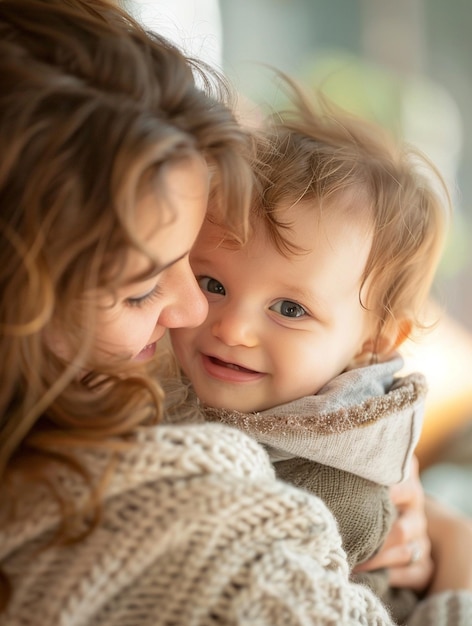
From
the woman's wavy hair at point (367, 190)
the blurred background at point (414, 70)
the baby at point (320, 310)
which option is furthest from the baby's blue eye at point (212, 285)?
the blurred background at point (414, 70)

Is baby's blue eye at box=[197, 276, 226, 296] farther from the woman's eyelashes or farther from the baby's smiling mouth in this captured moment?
the woman's eyelashes

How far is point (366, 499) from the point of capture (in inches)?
45.4

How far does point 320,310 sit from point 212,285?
16 cm

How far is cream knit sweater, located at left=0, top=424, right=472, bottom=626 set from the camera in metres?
0.73

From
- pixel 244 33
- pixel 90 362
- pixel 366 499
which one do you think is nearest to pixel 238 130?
pixel 90 362

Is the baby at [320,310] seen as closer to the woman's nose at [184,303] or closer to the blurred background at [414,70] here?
the woman's nose at [184,303]

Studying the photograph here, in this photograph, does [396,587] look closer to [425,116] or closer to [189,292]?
[189,292]

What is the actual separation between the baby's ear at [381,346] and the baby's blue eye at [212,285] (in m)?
0.29

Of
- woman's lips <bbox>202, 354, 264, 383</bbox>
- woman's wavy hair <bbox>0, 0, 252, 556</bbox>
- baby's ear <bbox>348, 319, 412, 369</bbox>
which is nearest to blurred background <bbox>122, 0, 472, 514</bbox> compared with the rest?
baby's ear <bbox>348, 319, 412, 369</bbox>

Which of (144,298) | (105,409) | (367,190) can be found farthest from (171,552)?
(367,190)

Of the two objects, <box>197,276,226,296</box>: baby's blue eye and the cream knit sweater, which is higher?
<box>197,276,226,296</box>: baby's blue eye

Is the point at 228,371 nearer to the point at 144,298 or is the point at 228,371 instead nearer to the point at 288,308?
the point at 288,308

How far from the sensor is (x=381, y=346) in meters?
1.29

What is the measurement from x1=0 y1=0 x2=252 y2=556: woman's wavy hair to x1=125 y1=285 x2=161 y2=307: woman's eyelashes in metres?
0.08
